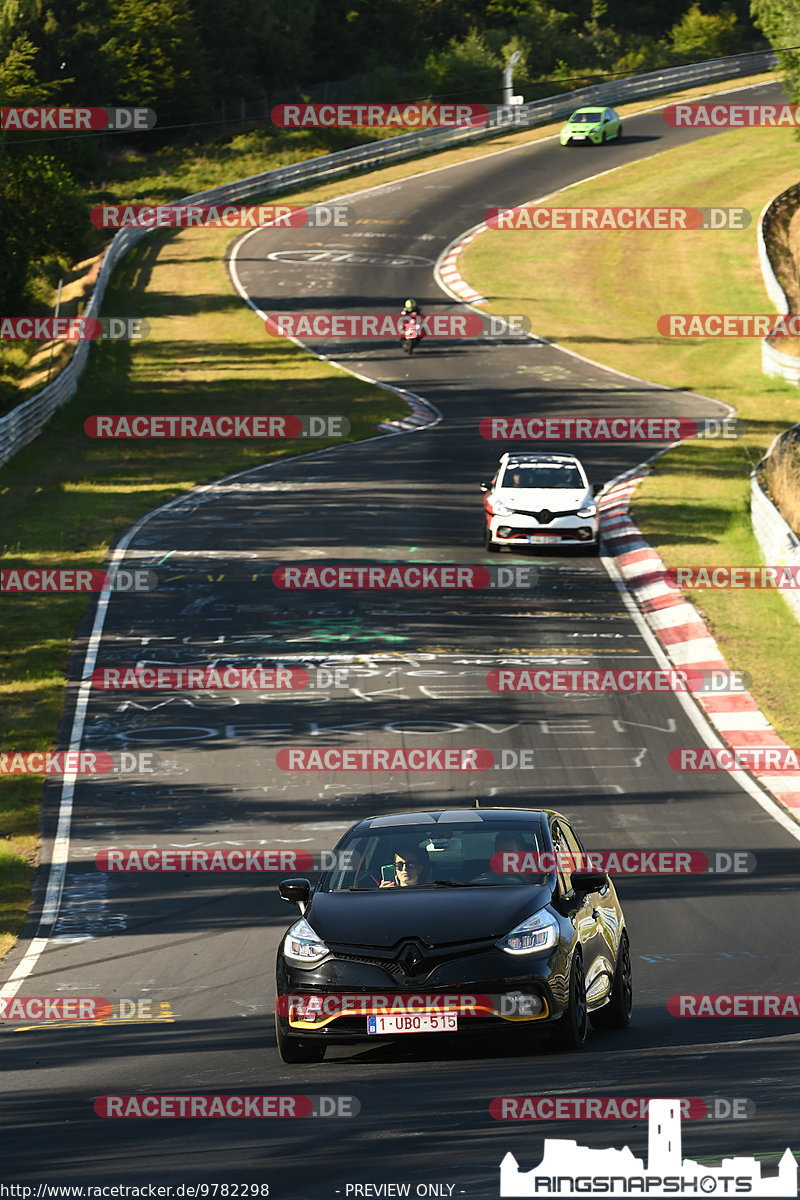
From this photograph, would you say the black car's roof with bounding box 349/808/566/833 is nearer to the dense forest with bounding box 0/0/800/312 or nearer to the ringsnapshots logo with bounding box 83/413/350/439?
the ringsnapshots logo with bounding box 83/413/350/439

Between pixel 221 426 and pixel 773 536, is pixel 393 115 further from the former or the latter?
pixel 773 536

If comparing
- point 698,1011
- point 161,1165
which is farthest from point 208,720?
point 161,1165

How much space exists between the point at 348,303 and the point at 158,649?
30.1 metres

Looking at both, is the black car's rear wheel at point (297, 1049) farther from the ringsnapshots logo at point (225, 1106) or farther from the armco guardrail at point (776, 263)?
the armco guardrail at point (776, 263)

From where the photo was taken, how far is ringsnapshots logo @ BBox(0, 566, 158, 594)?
25.7 meters

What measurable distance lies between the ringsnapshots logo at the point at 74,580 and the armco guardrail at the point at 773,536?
362 inches

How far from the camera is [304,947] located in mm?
9055

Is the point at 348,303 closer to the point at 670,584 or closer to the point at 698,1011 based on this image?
the point at 670,584

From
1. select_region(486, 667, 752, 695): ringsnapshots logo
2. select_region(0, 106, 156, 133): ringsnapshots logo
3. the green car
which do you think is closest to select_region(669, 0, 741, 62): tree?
the green car

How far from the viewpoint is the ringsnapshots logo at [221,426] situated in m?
Answer: 38.8

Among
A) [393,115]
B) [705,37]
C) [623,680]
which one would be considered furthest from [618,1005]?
[705,37]

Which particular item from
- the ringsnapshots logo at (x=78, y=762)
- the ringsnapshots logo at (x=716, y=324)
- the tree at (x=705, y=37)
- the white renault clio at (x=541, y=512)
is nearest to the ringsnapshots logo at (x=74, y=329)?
the ringsnapshots logo at (x=716, y=324)

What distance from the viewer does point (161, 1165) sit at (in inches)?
282

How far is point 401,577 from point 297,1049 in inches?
669
